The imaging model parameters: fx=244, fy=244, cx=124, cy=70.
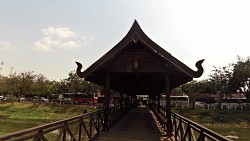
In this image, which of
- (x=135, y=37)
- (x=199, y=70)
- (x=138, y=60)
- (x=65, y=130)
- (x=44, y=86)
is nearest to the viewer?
(x=65, y=130)

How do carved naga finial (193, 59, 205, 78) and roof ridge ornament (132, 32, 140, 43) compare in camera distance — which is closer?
carved naga finial (193, 59, 205, 78)

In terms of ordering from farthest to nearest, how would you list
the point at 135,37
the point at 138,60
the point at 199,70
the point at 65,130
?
the point at 138,60, the point at 135,37, the point at 199,70, the point at 65,130

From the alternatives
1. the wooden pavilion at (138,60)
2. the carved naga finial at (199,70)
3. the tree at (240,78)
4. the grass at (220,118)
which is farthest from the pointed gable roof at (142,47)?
the tree at (240,78)

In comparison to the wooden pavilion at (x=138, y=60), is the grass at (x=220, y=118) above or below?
below

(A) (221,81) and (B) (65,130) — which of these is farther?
(A) (221,81)

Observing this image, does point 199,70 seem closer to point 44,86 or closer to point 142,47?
point 142,47

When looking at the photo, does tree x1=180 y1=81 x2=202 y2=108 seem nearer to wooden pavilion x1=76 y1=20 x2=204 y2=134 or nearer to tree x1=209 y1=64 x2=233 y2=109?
tree x1=209 y1=64 x2=233 y2=109

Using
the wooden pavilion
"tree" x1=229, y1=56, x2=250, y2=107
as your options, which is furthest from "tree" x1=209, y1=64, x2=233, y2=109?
the wooden pavilion

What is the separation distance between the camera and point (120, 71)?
893 centimetres

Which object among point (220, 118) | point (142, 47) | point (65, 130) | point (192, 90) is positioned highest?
point (142, 47)

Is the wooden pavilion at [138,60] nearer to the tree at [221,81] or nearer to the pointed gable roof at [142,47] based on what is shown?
the pointed gable roof at [142,47]

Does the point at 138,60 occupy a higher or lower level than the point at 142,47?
lower

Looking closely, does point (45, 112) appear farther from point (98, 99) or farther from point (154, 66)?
point (154, 66)

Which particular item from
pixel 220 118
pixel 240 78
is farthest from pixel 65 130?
pixel 240 78
